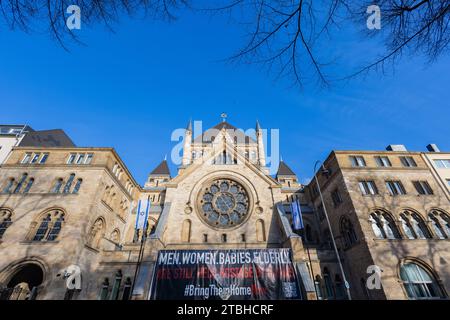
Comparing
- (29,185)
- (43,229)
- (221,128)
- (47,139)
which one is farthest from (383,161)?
(47,139)

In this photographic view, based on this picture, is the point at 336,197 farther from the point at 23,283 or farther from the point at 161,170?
the point at 161,170

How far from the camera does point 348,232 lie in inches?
710

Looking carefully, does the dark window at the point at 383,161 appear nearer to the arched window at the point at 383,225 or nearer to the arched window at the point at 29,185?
the arched window at the point at 383,225

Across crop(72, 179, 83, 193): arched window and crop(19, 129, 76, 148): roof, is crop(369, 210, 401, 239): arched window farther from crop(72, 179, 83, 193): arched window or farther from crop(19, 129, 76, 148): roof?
crop(19, 129, 76, 148): roof

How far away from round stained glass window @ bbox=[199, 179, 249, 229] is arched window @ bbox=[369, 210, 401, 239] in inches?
458

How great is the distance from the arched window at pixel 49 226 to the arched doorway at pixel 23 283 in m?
2.00

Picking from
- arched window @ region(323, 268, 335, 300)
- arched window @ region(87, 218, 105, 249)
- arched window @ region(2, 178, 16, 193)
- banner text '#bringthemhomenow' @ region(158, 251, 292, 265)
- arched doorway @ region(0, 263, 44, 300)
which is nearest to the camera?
arched doorway @ region(0, 263, 44, 300)

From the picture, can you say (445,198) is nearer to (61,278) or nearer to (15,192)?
(61,278)

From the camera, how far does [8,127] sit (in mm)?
26078

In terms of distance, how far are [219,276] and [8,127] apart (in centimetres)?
3199

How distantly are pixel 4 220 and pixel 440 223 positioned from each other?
36064 millimetres

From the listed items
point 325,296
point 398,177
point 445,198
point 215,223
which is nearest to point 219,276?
point 215,223

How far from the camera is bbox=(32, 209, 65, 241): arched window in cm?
1617

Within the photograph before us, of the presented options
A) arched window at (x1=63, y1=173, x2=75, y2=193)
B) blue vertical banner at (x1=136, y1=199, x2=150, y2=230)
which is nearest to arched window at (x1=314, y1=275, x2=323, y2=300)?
blue vertical banner at (x1=136, y1=199, x2=150, y2=230)
